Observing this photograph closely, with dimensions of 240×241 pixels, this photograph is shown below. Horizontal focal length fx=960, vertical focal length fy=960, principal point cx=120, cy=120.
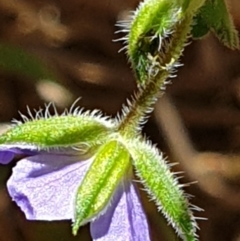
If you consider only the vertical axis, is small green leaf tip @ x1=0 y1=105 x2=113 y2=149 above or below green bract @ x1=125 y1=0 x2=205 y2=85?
below

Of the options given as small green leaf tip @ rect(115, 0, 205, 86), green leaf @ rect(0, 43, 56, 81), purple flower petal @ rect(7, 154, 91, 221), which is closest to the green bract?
small green leaf tip @ rect(115, 0, 205, 86)

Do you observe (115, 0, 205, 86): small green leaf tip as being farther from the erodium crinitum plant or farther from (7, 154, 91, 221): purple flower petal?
(7, 154, 91, 221): purple flower petal

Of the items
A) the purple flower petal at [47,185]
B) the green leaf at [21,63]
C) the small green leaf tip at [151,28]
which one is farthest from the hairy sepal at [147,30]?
the green leaf at [21,63]

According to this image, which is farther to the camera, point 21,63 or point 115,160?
point 21,63

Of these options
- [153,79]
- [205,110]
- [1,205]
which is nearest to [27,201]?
[153,79]

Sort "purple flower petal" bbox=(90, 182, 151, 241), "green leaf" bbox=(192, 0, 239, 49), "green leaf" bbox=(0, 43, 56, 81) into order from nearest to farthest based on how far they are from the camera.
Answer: "purple flower petal" bbox=(90, 182, 151, 241) → "green leaf" bbox=(192, 0, 239, 49) → "green leaf" bbox=(0, 43, 56, 81)

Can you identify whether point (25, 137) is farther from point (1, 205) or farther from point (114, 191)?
point (1, 205)

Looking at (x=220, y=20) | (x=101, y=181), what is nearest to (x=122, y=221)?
(x=101, y=181)

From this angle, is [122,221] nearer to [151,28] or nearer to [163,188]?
[163,188]
